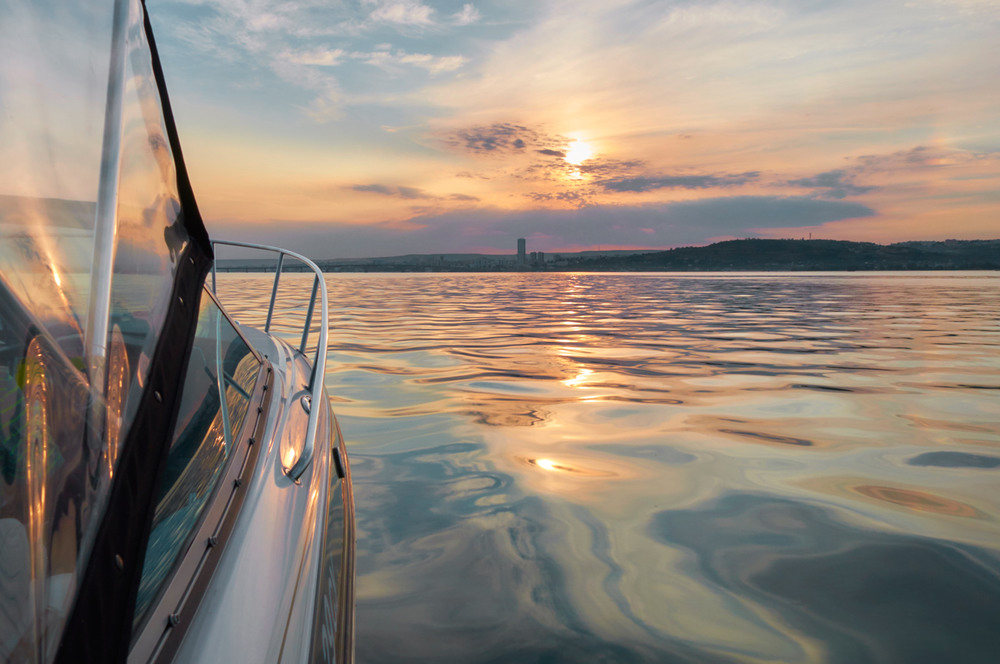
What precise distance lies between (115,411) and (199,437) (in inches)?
18.4

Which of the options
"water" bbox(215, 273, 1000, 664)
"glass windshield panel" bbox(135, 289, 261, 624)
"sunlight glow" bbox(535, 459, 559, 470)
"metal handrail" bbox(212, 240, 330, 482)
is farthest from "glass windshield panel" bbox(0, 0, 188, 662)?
"sunlight glow" bbox(535, 459, 559, 470)

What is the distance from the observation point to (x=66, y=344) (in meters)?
0.91

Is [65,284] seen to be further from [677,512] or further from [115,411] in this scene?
[677,512]

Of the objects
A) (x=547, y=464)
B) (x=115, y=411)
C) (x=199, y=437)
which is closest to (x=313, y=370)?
(x=199, y=437)

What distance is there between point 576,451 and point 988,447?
2.89m

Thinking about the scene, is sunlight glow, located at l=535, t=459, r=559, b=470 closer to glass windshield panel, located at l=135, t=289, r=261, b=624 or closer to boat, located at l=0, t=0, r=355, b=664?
glass windshield panel, located at l=135, t=289, r=261, b=624

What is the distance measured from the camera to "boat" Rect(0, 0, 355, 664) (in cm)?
78

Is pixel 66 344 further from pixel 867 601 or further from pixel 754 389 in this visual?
pixel 754 389

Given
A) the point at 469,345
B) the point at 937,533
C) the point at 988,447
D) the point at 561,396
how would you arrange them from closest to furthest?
1. the point at 937,533
2. the point at 988,447
3. the point at 561,396
4. the point at 469,345

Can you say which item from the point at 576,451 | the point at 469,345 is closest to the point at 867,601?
the point at 576,451

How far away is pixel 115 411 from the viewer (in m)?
0.97

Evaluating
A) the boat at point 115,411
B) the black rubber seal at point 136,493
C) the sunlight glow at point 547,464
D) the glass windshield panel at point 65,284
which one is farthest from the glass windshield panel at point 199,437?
the sunlight glow at point 547,464

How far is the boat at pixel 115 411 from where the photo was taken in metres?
0.78

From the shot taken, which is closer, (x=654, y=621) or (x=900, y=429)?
(x=654, y=621)
